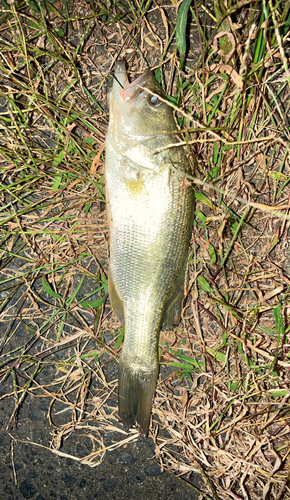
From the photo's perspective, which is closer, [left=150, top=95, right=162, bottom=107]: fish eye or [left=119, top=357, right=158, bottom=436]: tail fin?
[left=150, top=95, right=162, bottom=107]: fish eye

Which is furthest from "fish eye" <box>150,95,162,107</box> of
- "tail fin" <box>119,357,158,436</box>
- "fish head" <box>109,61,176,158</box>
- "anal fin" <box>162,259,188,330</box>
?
"tail fin" <box>119,357,158,436</box>

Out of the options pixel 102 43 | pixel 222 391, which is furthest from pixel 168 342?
pixel 102 43

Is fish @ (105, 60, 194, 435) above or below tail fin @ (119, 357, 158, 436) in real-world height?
above

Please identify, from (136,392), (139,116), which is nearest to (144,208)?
(139,116)

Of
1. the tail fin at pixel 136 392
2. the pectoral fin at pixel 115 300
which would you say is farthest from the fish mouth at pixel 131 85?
the tail fin at pixel 136 392

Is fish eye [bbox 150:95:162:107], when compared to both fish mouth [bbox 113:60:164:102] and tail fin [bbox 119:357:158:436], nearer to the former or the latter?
fish mouth [bbox 113:60:164:102]

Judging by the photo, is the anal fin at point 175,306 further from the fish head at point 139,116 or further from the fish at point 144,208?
the fish head at point 139,116
